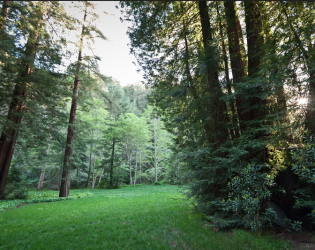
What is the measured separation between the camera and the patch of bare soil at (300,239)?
3328mm

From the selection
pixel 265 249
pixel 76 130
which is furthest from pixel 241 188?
pixel 76 130

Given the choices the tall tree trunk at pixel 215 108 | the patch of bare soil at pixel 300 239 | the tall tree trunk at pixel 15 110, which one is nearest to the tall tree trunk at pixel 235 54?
the tall tree trunk at pixel 215 108

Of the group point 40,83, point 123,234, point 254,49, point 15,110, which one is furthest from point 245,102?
point 15,110

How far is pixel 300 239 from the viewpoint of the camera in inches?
146

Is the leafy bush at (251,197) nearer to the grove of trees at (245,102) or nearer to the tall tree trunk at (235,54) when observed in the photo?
the grove of trees at (245,102)

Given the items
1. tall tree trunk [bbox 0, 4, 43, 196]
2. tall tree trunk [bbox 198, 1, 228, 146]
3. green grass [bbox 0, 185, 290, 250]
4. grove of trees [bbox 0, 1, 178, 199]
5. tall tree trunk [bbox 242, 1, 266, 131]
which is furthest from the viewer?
tall tree trunk [bbox 0, 4, 43, 196]

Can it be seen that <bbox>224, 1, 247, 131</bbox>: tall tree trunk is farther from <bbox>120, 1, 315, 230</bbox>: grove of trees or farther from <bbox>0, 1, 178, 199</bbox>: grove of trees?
<bbox>0, 1, 178, 199</bbox>: grove of trees

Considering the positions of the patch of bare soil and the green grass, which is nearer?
the patch of bare soil

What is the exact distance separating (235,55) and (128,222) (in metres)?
6.66

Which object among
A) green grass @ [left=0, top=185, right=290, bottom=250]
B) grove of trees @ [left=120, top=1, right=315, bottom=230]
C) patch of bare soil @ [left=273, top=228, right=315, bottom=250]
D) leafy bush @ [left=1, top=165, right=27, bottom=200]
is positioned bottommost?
green grass @ [left=0, top=185, right=290, bottom=250]

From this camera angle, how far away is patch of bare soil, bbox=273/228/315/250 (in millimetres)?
3328

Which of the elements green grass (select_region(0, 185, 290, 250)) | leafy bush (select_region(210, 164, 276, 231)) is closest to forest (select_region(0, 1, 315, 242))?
leafy bush (select_region(210, 164, 276, 231))

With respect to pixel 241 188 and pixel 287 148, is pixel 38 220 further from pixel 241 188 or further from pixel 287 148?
pixel 287 148

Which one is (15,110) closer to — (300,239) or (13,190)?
(13,190)
